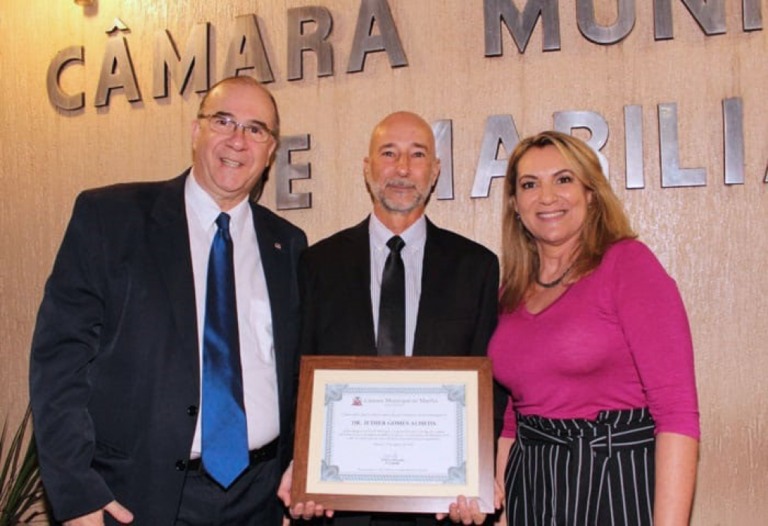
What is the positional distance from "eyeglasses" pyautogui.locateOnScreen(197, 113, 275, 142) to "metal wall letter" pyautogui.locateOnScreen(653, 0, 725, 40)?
5.43 feet

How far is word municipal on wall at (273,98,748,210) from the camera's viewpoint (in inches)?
118

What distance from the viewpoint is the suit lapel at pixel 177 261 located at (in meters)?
2.29

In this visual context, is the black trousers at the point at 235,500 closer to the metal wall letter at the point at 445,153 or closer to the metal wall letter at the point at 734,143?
the metal wall letter at the point at 445,153

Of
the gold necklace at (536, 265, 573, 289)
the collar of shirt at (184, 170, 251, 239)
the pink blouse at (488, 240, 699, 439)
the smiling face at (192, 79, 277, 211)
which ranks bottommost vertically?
the pink blouse at (488, 240, 699, 439)

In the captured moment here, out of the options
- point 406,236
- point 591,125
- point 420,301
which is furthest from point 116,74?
point 591,125

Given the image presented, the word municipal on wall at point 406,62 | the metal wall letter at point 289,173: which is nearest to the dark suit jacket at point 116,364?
the metal wall letter at point 289,173

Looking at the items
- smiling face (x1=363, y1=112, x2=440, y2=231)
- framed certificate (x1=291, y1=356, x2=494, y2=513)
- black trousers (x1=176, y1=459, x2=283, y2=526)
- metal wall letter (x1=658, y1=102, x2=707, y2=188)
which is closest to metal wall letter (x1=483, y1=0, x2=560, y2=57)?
metal wall letter (x1=658, y1=102, x2=707, y2=188)

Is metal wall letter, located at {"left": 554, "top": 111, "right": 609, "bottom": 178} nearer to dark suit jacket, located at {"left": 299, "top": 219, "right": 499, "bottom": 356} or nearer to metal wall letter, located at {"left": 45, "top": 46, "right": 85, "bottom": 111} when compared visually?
dark suit jacket, located at {"left": 299, "top": 219, "right": 499, "bottom": 356}

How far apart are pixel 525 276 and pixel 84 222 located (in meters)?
1.41

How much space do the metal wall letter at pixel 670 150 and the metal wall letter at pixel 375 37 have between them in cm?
110

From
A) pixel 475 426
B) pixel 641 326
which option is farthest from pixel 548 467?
pixel 641 326

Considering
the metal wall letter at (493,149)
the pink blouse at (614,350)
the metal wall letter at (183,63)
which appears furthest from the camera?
the metal wall letter at (183,63)

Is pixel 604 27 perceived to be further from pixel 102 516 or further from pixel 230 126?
pixel 102 516

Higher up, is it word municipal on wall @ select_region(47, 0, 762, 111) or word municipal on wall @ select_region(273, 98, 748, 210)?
word municipal on wall @ select_region(47, 0, 762, 111)
